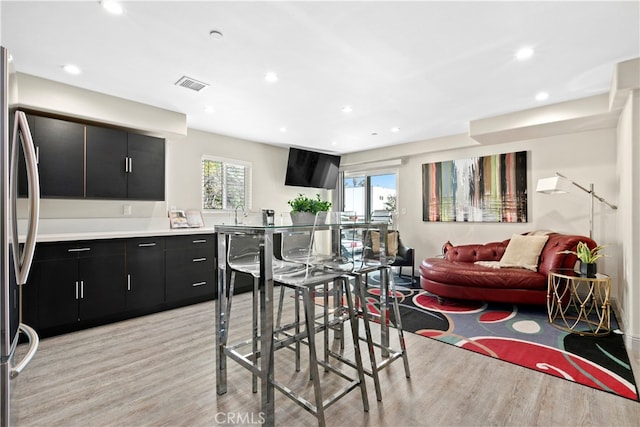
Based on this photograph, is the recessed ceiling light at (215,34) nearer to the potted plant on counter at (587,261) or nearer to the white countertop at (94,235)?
the white countertop at (94,235)

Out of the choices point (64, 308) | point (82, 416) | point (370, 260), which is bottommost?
point (82, 416)

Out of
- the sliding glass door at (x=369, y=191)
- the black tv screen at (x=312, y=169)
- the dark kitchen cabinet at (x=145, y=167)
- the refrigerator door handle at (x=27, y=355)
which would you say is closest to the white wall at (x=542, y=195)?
the sliding glass door at (x=369, y=191)

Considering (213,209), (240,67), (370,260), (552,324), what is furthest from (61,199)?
(552,324)

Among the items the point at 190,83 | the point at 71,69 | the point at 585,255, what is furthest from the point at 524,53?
the point at 71,69

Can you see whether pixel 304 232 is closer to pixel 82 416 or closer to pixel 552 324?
pixel 82 416

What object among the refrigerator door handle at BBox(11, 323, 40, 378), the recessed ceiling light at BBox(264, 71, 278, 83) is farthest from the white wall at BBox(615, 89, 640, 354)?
the refrigerator door handle at BBox(11, 323, 40, 378)

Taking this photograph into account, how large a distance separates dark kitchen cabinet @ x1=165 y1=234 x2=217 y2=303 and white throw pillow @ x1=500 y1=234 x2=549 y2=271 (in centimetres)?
384

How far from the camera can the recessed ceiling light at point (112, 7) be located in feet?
6.01

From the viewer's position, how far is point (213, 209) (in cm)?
477

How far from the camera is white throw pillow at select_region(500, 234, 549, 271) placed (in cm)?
367

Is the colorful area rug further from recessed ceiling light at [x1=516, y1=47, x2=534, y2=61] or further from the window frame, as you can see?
the window frame

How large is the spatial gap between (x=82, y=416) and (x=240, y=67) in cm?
272

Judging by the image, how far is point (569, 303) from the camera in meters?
3.16

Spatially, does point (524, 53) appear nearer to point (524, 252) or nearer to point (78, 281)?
point (524, 252)
